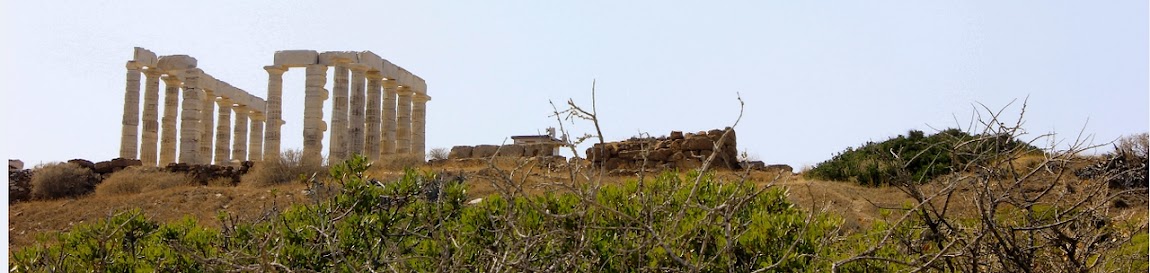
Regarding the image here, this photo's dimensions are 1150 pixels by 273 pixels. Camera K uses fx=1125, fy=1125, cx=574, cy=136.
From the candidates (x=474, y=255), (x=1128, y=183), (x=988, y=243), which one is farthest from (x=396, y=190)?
(x=1128, y=183)

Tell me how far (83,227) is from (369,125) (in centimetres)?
2628

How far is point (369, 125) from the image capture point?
108 ft

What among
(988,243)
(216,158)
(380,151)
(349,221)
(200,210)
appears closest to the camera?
(988,243)

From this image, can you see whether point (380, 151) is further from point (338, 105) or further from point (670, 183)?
point (670, 183)

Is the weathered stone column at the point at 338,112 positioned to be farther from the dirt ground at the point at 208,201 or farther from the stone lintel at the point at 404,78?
the dirt ground at the point at 208,201

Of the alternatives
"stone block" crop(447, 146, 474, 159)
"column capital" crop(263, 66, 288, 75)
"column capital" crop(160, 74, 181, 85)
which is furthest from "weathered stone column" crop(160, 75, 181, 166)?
"stone block" crop(447, 146, 474, 159)

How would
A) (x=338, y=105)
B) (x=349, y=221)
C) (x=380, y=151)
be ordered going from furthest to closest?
(x=380, y=151), (x=338, y=105), (x=349, y=221)

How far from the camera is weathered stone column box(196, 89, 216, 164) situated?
36.9 meters

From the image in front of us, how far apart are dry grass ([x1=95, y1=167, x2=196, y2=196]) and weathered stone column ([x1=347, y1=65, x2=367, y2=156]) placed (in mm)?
4870

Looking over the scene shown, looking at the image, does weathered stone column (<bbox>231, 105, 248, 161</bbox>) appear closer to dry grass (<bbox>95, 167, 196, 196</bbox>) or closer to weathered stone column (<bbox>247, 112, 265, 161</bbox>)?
weathered stone column (<bbox>247, 112, 265, 161</bbox>)

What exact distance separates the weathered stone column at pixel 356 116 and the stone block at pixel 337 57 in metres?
0.31

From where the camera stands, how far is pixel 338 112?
32.2 metres

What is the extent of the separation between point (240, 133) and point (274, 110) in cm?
596

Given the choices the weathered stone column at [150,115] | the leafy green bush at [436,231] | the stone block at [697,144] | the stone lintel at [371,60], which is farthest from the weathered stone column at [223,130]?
the leafy green bush at [436,231]
